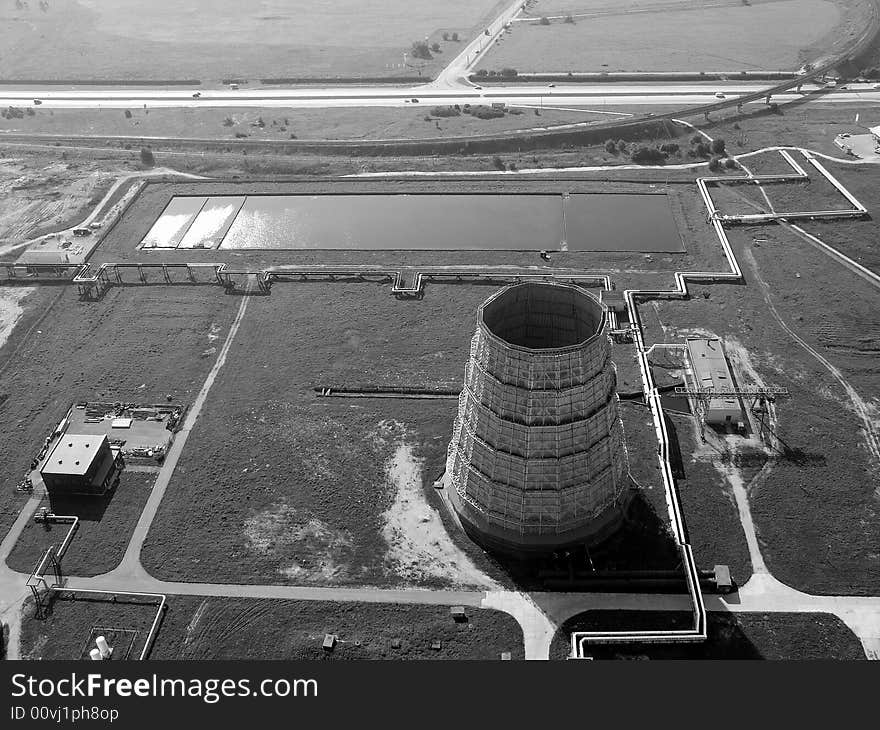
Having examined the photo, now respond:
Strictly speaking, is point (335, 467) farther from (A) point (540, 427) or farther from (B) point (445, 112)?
(B) point (445, 112)

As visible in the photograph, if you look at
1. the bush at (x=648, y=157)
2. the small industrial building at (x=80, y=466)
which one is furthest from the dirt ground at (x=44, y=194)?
the bush at (x=648, y=157)

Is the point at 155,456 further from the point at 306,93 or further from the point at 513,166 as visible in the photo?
the point at 306,93

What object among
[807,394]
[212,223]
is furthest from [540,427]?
[212,223]

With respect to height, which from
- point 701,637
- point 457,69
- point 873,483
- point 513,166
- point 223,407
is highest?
point 457,69

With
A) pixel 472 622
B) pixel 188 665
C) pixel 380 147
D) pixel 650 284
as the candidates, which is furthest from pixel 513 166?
pixel 188 665

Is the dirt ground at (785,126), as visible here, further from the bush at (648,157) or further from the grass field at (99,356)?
the grass field at (99,356)

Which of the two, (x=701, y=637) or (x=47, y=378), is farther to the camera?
(x=47, y=378)

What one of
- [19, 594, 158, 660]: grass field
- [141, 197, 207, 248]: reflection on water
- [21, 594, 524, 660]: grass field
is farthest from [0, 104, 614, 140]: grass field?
[19, 594, 158, 660]: grass field
